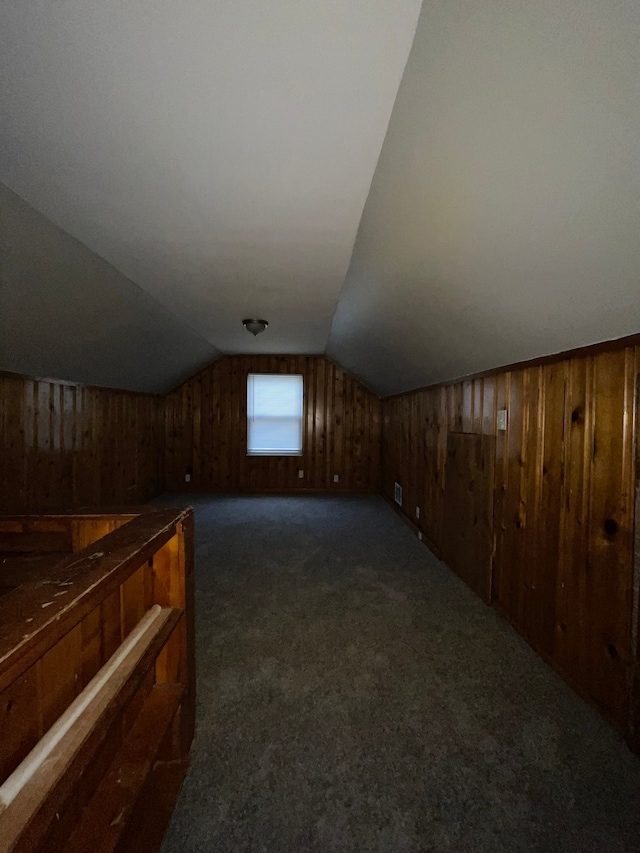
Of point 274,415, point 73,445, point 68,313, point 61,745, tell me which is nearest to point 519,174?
point 61,745

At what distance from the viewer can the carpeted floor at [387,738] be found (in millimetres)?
1154

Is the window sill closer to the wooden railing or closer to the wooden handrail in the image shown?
the wooden railing

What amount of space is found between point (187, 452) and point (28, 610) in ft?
18.7

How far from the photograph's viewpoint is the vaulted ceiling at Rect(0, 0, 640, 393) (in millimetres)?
814

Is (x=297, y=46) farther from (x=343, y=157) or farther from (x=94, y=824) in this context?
(x=94, y=824)

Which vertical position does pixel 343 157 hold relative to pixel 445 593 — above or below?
above

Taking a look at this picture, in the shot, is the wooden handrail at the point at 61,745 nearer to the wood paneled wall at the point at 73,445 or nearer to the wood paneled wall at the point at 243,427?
the wood paneled wall at the point at 73,445

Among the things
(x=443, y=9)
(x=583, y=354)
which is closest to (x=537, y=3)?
(x=443, y=9)

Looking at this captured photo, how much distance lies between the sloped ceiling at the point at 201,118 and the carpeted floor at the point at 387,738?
7.04 feet

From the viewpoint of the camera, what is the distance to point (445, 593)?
271 centimetres

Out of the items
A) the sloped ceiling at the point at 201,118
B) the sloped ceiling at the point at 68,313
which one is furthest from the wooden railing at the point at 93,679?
the sloped ceiling at the point at 68,313

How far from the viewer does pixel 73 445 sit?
12.5ft

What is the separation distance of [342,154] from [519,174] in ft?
1.86

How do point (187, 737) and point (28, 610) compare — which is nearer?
point (28, 610)
